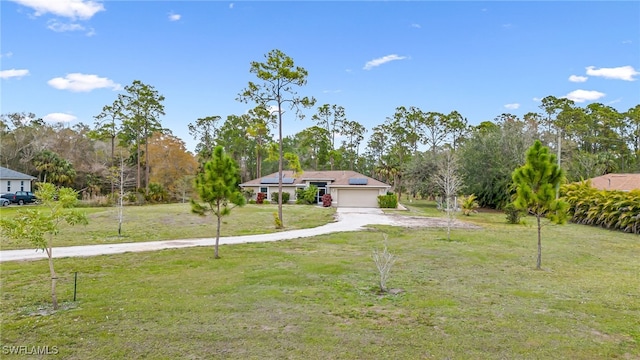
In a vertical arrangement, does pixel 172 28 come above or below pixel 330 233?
above

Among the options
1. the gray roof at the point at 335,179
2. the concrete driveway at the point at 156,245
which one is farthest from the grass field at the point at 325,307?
the gray roof at the point at 335,179

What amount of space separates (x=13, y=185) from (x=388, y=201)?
110 ft

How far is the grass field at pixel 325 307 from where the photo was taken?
4.87 m

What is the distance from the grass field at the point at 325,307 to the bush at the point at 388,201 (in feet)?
63.4

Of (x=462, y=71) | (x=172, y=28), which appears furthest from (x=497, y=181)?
(x=172, y=28)

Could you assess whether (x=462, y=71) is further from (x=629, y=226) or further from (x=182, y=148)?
(x=182, y=148)

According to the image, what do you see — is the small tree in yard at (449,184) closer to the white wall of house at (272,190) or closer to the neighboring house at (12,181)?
the white wall of house at (272,190)

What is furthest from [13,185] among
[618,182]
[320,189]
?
[618,182]

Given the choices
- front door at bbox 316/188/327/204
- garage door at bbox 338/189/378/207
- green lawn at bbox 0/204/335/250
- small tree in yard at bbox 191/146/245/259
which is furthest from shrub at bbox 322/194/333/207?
small tree in yard at bbox 191/146/245/259

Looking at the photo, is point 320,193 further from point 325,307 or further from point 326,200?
point 325,307

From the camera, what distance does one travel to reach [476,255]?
11531 mm

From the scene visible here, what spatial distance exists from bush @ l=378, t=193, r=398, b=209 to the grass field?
19.3 metres

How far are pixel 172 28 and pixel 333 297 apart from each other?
16236 millimetres

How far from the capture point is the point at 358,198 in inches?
1302
